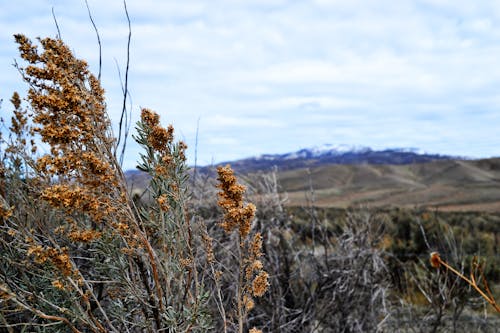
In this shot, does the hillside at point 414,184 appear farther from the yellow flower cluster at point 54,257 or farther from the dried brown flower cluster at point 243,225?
the yellow flower cluster at point 54,257

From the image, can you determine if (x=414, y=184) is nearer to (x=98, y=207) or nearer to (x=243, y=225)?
(x=243, y=225)

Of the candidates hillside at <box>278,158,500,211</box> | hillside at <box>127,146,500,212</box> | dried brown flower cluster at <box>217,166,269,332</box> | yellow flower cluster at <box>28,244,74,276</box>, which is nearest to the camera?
yellow flower cluster at <box>28,244,74,276</box>

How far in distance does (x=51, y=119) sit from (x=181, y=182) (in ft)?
1.87

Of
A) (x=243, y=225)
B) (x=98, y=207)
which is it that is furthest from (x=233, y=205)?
(x=98, y=207)

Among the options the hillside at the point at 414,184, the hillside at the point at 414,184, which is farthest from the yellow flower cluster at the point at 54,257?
the hillside at the point at 414,184

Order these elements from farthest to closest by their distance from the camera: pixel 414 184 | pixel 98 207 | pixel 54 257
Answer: pixel 414 184
pixel 98 207
pixel 54 257

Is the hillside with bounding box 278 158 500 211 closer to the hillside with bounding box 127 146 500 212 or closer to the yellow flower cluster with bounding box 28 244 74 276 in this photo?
the hillside with bounding box 127 146 500 212

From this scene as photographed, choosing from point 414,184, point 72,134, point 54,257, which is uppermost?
point 72,134

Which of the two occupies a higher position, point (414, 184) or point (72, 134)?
point (72, 134)

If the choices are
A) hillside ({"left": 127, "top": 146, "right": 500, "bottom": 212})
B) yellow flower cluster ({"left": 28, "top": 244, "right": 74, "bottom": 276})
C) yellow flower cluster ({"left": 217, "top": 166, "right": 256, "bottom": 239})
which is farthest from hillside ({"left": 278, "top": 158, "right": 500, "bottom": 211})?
yellow flower cluster ({"left": 28, "top": 244, "right": 74, "bottom": 276})

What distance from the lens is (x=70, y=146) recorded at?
162 cm

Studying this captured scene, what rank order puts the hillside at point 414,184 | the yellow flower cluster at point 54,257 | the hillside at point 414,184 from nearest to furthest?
the yellow flower cluster at point 54,257 < the hillside at point 414,184 < the hillside at point 414,184

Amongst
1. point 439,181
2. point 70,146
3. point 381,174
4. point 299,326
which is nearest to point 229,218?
point 70,146

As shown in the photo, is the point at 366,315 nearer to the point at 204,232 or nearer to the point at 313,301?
the point at 313,301
